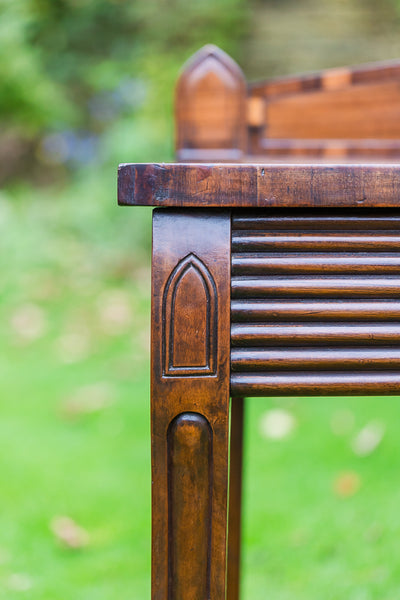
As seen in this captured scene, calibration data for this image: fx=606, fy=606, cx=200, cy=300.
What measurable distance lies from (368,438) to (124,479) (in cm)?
73

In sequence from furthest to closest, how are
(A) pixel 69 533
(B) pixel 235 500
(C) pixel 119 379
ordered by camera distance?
1. (C) pixel 119 379
2. (A) pixel 69 533
3. (B) pixel 235 500

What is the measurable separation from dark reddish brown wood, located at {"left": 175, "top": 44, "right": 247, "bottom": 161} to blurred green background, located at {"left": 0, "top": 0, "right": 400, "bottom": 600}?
2.86ft

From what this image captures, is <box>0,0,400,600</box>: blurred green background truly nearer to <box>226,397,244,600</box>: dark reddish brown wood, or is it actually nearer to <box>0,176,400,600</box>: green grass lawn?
<box>0,176,400,600</box>: green grass lawn

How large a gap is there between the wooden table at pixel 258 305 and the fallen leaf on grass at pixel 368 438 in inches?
53.5

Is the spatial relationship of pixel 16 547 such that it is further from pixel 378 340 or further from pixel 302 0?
pixel 302 0

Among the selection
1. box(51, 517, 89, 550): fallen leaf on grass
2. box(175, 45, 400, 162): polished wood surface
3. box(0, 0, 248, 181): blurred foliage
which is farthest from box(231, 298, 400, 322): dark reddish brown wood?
A: box(0, 0, 248, 181): blurred foliage

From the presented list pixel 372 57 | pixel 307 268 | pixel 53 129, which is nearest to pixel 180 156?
pixel 307 268

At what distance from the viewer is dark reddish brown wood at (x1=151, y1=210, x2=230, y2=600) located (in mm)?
458

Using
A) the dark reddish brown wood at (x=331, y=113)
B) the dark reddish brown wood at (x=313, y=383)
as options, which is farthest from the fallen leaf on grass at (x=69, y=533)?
the dark reddish brown wood at (x=313, y=383)

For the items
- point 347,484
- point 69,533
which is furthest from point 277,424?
point 69,533

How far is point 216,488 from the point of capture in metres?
0.49

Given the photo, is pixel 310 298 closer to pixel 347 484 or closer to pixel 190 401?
pixel 190 401

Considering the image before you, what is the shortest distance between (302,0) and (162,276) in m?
3.50

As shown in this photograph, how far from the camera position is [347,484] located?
1568 mm
